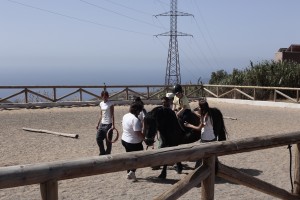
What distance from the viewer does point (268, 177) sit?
335 inches

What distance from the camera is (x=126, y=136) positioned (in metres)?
7.91

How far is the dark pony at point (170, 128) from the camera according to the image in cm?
745

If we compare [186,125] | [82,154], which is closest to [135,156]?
[186,125]

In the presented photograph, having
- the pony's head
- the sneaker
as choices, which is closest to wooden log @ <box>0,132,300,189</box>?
the pony's head

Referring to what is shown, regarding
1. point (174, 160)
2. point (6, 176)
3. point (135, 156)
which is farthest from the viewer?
point (174, 160)

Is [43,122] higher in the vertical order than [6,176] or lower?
lower

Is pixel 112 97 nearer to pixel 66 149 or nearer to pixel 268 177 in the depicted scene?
pixel 66 149

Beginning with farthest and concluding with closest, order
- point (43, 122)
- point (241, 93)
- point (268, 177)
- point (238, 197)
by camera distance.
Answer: point (241, 93)
point (43, 122)
point (268, 177)
point (238, 197)

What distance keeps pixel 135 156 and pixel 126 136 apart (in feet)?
14.4

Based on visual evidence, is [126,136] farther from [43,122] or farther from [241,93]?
[241,93]

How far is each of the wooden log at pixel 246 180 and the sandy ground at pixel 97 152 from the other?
6.09ft

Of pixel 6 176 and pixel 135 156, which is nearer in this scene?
pixel 6 176

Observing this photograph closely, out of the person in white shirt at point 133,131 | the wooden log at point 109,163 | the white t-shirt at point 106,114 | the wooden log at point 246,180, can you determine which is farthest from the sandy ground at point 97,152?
the wooden log at point 109,163

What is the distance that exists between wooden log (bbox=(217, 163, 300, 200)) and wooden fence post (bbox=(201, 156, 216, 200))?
6.1 inches
